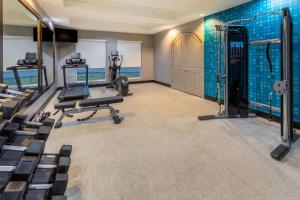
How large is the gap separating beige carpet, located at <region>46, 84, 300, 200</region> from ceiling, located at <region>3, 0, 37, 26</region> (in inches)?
74.9

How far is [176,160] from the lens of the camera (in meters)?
2.39

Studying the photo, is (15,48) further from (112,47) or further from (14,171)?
(112,47)

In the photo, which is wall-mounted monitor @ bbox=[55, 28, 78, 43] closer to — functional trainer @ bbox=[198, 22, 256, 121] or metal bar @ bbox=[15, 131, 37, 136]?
functional trainer @ bbox=[198, 22, 256, 121]

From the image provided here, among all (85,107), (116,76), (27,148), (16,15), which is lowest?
(27,148)

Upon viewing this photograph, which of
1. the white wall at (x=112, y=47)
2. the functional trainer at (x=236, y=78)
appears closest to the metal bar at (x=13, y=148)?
the functional trainer at (x=236, y=78)

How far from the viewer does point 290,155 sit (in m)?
2.47

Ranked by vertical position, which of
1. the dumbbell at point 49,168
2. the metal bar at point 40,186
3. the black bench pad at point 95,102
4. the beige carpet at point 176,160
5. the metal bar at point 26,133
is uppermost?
the black bench pad at point 95,102

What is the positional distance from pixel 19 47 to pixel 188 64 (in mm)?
4873

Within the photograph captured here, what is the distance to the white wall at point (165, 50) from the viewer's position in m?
6.97

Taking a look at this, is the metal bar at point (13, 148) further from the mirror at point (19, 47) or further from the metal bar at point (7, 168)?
the mirror at point (19, 47)

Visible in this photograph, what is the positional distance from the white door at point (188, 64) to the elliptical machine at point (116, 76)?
206 centimetres

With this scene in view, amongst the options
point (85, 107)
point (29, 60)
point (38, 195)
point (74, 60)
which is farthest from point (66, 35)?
point (38, 195)

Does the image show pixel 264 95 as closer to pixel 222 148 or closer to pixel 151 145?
pixel 222 148

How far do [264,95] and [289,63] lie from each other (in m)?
1.55
